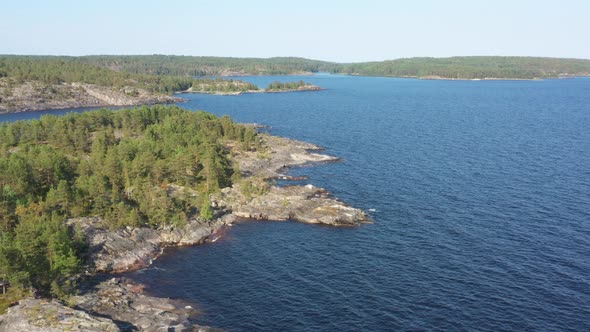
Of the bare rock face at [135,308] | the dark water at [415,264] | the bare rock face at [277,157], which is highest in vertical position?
the bare rock face at [277,157]

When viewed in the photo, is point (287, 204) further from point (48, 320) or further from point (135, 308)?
point (48, 320)

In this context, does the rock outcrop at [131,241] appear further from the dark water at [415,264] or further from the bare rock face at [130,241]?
the dark water at [415,264]

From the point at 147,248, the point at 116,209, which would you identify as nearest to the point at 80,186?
the point at 116,209

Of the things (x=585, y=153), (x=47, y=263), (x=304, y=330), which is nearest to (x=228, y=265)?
(x=304, y=330)

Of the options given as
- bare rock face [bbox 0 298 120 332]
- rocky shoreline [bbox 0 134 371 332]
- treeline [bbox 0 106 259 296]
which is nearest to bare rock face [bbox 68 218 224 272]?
rocky shoreline [bbox 0 134 371 332]

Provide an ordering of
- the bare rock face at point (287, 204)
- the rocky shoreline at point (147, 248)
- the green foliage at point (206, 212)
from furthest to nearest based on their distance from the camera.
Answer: the bare rock face at point (287, 204) → the green foliage at point (206, 212) → the rocky shoreline at point (147, 248)

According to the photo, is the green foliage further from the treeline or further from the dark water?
the dark water

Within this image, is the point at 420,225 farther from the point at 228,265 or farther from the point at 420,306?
the point at 228,265

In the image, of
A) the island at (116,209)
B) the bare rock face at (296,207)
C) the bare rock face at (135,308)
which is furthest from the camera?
the bare rock face at (296,207)

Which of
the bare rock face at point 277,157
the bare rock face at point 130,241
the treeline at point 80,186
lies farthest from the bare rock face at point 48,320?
the bare rock face at point 277,157
